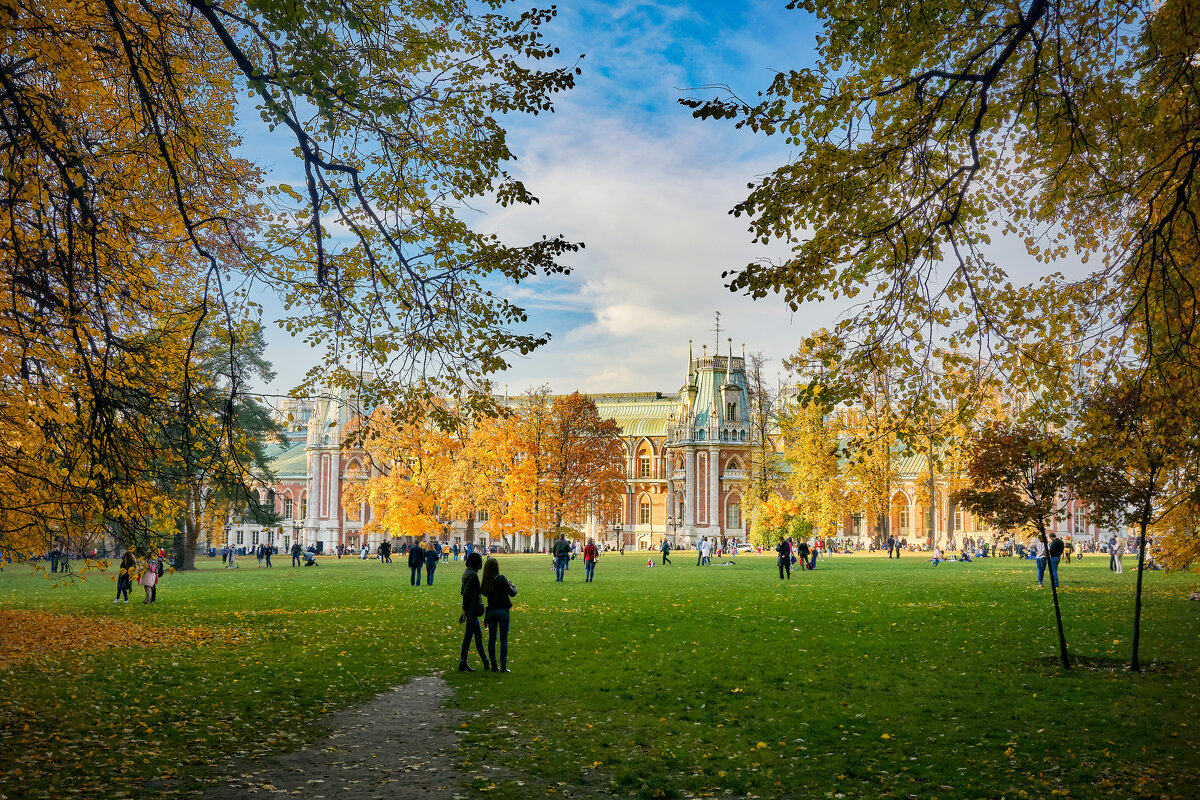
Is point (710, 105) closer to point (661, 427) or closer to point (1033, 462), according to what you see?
point (1033, 462)

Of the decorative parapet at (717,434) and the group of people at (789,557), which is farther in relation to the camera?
the decorative parapet at (717,434)

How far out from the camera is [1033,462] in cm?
1280

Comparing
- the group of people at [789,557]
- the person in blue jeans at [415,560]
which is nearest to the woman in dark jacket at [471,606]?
the person in blue jeans at [415,560]

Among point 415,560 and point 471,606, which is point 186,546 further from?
point 471,606

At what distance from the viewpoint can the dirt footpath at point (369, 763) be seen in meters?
7.14

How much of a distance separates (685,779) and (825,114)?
5816mm

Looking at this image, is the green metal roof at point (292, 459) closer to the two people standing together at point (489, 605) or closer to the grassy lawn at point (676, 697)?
the grassy lawn at point (676, 697)

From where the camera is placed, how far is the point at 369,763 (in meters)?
Result: 8.01

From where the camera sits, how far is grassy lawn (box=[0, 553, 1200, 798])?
25.0 ft

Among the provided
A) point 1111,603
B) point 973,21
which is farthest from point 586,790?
point 1111,603

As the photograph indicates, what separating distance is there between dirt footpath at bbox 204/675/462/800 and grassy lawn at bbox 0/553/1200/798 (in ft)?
1.09

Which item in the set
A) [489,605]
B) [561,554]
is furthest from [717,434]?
[489,605]

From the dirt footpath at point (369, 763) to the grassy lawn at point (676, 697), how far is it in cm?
33

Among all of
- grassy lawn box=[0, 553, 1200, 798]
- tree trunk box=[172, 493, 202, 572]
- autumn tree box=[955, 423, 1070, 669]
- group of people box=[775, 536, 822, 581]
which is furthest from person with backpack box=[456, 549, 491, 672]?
tree trunk box=[172, 493, 202, 572]
